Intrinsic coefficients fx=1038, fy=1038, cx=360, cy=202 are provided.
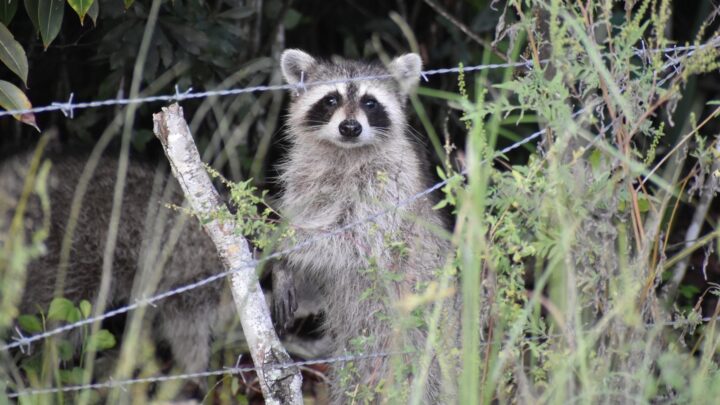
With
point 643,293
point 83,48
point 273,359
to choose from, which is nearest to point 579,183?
point 643,293

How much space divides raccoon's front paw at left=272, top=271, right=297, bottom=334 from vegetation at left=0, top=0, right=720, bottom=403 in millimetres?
323

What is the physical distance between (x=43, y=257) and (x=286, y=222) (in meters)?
2.16

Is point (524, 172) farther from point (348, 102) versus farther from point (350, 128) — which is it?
point (348, 102)

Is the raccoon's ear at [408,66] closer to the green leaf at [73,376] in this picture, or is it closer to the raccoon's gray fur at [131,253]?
the raccoon's gray fur at [131,253]

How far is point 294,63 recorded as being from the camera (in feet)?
16.0

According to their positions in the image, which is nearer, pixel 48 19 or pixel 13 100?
pixel 13 100

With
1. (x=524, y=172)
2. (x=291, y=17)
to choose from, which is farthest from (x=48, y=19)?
(x=291, y=17)

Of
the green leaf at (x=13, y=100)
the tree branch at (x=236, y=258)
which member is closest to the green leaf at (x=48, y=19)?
the green leaf at (x=13, y=100)

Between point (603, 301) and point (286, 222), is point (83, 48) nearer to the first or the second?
point (286, 222)

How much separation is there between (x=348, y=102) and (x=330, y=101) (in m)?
0.08

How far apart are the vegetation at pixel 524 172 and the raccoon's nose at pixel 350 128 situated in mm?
310

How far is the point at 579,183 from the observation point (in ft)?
10.4

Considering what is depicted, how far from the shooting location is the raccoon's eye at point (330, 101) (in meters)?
4.61

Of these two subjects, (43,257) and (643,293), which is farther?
(43,257)
